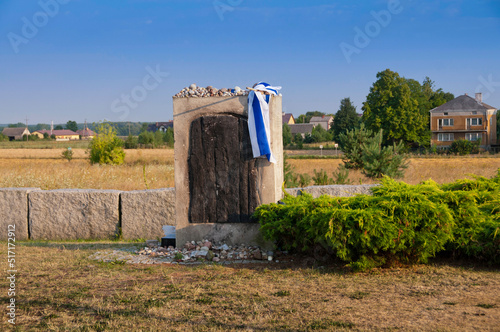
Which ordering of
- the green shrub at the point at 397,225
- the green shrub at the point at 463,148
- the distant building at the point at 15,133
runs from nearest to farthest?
the green shrub at the point at 397,225
the green shrub at the point at 463,148
the distant building at the point at 15,133

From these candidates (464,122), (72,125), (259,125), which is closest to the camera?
(259,125)

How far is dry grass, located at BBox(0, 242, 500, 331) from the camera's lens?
4199mm

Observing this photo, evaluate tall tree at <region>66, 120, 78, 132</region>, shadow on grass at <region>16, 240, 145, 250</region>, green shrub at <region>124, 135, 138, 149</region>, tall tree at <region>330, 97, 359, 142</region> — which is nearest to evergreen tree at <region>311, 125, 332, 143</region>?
tall tree at <region>330, 97, 359, 142</region>

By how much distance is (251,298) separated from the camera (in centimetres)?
496

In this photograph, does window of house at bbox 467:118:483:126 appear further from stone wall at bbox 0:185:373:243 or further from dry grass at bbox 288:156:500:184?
stone wall at bbox 0:185:373:243

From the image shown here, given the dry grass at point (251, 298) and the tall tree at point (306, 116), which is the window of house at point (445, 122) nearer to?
the dry grass at point (251, 298)

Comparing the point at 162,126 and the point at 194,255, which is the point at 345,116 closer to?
the point at 162,126

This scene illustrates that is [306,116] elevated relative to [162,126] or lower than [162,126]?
elevated

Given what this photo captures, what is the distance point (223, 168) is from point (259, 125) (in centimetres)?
95

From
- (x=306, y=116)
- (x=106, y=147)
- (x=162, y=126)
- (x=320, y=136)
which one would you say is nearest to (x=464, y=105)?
(x=320, y=136)

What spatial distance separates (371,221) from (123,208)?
218 inches

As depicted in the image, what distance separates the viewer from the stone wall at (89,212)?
9.21 metres

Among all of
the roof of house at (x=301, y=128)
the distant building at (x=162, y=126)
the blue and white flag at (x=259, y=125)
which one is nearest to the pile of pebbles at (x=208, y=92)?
the blue and white flag at (x=259, y=125)

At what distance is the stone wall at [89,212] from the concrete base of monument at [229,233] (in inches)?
73.5
